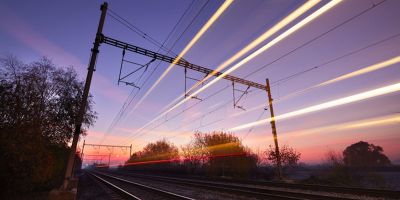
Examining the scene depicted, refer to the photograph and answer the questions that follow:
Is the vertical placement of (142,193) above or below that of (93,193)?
above

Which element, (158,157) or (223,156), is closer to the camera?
(223,156)

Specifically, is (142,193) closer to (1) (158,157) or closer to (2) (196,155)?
(2) (196,155)

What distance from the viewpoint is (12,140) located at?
43.0 feet

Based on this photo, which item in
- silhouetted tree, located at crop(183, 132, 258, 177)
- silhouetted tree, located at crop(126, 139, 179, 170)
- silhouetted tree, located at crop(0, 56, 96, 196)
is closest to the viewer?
silhouetted tree, located at crop(0, 56, 96, 196)

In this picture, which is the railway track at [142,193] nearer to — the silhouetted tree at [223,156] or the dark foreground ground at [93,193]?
the dark foreground ground at [93,193]

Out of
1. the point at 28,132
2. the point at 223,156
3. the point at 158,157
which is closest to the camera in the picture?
the point at 28,132

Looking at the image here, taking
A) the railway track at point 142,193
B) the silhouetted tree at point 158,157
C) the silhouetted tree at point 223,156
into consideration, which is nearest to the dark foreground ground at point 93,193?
the railway track at point 142,193

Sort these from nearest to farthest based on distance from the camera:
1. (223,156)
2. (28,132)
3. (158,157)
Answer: (28,132), (223,156), (158,157)

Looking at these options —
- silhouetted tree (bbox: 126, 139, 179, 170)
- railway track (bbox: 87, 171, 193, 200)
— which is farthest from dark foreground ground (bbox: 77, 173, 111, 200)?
silhouetted tree (bbox: 126, 139, 179, 170)

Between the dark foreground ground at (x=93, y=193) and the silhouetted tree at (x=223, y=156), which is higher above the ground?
the silhouetted tree at (x=223, y=156)

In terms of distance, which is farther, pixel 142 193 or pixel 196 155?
pixel 196 155

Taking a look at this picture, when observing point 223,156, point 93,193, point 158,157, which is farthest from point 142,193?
point 158,157

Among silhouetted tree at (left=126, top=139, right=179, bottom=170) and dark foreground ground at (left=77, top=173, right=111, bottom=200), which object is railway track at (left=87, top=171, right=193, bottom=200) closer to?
dark foreground ground at (left=77, top=173, right=111, bottom=200)

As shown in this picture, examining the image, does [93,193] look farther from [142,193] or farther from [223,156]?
[223,156]
